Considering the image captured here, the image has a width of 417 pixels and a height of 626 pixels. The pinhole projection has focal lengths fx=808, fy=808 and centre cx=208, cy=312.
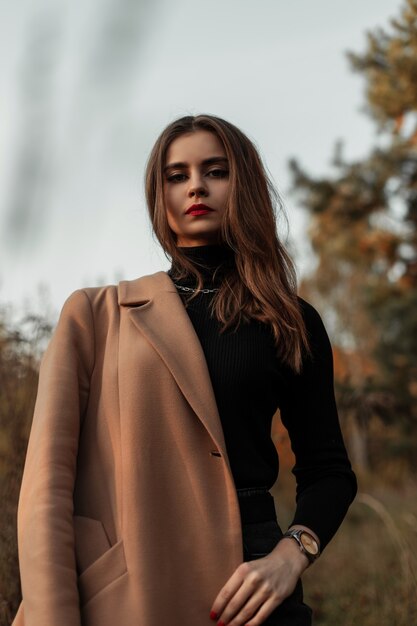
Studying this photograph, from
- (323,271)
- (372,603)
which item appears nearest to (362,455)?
(323,271)

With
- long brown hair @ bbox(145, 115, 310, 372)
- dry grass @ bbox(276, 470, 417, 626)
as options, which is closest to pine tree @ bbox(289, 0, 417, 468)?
dry grass @ bbox(276, 470, 417, 626)

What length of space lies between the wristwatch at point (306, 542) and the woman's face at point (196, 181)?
2.61 ft

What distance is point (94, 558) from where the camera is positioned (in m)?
1.63

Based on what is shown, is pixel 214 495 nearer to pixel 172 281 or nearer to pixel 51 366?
pixel 51 366

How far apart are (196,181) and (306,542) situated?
92 cm

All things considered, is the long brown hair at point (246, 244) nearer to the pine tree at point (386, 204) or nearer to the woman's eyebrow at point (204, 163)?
the woman's eyebrow at point (204, 163)

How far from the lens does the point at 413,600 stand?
5.05 metres

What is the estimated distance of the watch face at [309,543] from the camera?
5.86 feet

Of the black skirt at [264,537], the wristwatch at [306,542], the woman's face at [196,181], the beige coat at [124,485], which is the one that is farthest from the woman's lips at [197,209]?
the wristwatch at [306,542]

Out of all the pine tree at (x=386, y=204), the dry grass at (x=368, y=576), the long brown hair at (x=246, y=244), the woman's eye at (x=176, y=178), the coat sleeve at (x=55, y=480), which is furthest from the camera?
the pine tree at (x=386, y=204)

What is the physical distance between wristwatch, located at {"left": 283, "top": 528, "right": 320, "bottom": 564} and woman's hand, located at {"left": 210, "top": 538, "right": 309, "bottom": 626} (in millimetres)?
111

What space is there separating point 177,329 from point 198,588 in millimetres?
580

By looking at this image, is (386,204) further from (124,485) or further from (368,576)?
(124,485)

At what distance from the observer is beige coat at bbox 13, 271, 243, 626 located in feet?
5.19
